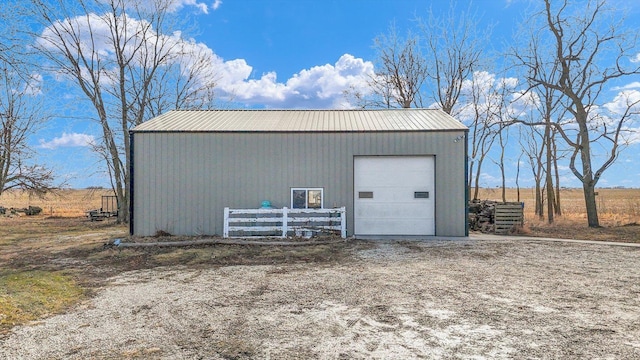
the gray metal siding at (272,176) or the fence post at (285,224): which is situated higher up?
the gray metal siding at (272,176)

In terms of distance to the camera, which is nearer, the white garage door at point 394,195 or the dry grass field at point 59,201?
the white garage door at point 394,195

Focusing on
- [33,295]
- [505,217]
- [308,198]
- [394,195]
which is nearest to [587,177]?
[505,217]

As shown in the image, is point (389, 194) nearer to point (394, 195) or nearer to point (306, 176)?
point (394, 195)

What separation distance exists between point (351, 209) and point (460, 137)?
3838 mm

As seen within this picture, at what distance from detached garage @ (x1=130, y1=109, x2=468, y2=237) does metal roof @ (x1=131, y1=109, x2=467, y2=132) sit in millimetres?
141

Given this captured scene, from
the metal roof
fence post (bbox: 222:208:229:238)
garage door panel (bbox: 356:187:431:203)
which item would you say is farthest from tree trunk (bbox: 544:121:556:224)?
fence post (bbox: 222:208:229:238)

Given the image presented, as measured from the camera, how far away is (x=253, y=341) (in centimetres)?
379

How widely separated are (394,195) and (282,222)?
3.42 metres

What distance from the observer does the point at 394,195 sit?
1136cm

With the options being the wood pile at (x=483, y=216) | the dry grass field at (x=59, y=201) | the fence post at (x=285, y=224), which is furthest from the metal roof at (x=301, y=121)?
the dry grass field at (x=59, y=201)

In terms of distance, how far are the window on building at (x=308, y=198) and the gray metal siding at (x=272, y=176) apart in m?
0.16

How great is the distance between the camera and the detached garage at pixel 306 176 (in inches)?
441

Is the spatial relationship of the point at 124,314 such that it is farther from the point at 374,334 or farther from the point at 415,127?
the point at 415,127

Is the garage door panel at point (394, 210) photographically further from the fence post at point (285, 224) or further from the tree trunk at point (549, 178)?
the tree trunk at point (549, 178)
